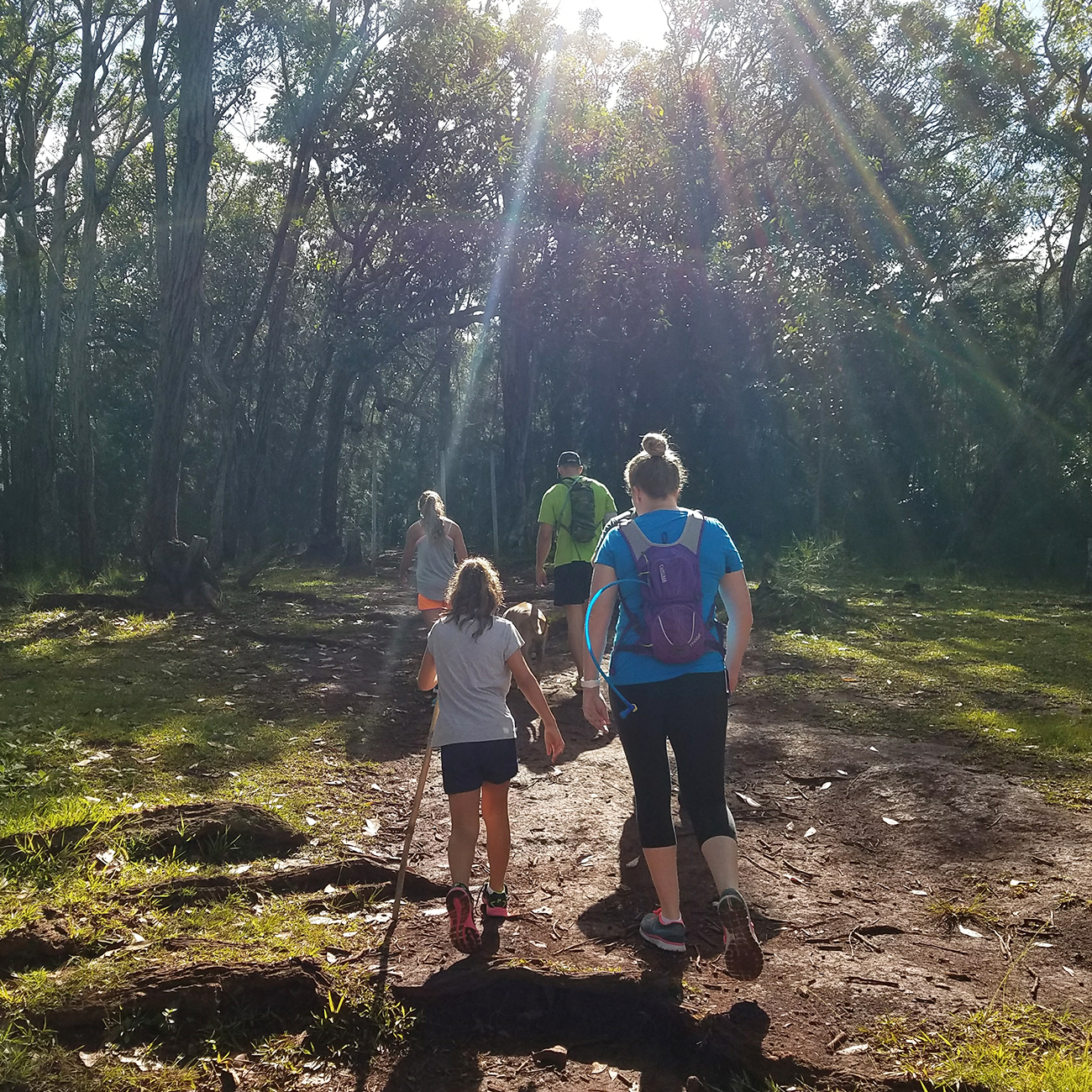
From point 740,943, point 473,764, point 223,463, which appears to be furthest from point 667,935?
point 223,463

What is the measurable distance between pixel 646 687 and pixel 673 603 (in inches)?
14.5

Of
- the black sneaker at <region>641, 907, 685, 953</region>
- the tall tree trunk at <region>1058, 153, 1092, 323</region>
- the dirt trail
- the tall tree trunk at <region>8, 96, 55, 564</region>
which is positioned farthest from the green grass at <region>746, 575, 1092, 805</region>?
Answer: the tall tree trunk at <region>8, 96, 55, 564</region>

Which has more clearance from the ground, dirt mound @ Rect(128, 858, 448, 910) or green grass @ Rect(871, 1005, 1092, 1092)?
green grass @ Rect(871, 1005, 1092, 1092)

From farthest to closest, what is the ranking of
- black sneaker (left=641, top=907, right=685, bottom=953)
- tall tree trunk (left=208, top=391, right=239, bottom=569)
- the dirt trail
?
tall tree trunk (left=208, top=391, right=239, bottom=569) < black sneaker (left=641, top=907, right=685, bottom=953) < the dirt trail

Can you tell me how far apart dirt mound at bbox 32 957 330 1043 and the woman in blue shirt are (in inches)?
56.4

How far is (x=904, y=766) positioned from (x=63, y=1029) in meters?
5.31

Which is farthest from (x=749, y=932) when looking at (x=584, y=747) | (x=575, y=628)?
(x=575, y=628)

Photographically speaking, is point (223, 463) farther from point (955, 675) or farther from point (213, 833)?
point (213, 833)

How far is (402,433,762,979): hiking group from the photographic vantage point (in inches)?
164

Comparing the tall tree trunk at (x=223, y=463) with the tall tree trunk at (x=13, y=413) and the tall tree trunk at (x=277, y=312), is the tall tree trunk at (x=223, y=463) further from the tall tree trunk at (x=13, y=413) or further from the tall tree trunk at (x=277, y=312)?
the tall tree trunk at (x=13, y=413)

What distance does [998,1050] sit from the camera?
3281mm

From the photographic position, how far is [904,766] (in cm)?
692

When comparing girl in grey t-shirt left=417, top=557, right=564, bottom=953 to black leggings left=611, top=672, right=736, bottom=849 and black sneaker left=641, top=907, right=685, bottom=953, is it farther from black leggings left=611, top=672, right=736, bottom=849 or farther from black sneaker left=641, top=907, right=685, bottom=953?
black sneaker left=641, top=907, right=685, bottom=953

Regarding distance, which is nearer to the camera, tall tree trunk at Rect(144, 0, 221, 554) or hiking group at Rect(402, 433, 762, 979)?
hiking group at Rect(402, 433, 762, 979)
